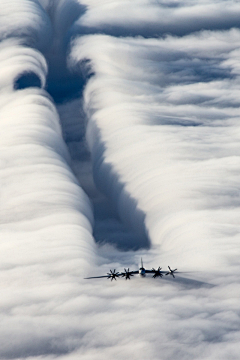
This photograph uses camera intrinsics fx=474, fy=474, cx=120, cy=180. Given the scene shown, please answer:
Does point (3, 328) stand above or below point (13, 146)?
above

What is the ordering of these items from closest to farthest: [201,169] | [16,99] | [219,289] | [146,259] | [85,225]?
1. [219,289]
2. [146,259]
3. [85,225]
4. [201,169]
5. [16,99]

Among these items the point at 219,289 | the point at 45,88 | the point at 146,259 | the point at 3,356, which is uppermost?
the point at 3,356

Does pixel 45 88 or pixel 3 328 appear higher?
pixel 3 328

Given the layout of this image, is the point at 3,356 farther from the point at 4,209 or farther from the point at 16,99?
the point at 16,99

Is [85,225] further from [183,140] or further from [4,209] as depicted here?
[183,140]

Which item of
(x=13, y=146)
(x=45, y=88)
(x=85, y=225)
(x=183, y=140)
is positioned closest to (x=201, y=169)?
(x=183, y=140)

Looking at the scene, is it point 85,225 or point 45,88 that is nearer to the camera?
point 85,225

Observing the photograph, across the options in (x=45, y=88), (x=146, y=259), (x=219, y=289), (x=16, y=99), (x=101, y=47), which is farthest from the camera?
(x=101, y=47)

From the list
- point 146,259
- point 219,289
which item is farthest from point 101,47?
point 219,289

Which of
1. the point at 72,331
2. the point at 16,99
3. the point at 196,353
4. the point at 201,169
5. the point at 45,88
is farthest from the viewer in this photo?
the point at 45,88
